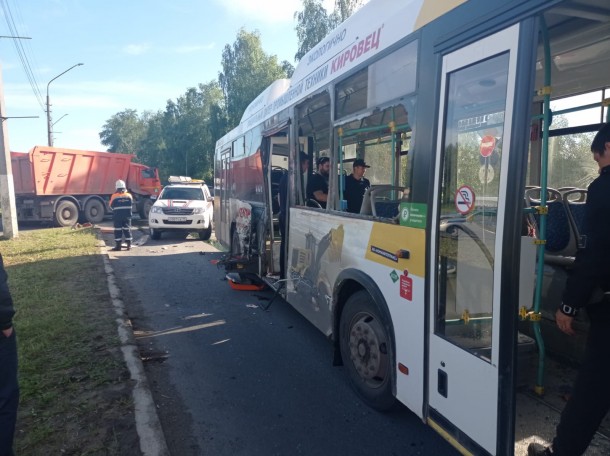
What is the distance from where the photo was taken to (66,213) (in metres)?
20.0

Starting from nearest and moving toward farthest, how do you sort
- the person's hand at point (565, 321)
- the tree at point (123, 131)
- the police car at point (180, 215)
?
the person's hand at point (565, 321) < the police car at point (180, 215) < the tree at point (123, 131)

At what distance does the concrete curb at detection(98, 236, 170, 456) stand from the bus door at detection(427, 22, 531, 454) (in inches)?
74.0

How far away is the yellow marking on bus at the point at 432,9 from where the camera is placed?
262cm

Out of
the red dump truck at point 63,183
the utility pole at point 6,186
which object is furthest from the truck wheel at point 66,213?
the utility pole at point 6,186

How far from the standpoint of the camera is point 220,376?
4.43 metres

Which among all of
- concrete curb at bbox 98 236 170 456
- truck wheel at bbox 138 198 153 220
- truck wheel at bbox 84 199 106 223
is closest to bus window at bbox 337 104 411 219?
concrete curb at bbox 98 236 170 456

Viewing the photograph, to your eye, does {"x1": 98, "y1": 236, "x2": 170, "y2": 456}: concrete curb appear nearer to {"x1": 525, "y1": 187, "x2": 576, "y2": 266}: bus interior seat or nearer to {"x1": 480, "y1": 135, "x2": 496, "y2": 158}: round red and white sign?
{"x1": 480, "y1": 135, "x2": 496, "y2": 158}: round red and white sign

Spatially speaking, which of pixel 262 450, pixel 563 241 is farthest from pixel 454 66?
pixel 262 450

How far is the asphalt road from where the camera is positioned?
3.29m

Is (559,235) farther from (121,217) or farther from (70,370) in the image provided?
(121,217)

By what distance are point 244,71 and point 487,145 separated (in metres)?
33.8

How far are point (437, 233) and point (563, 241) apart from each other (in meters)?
1.78

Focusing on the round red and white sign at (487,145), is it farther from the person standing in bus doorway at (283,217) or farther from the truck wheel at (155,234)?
the truck wheel at (155,234)

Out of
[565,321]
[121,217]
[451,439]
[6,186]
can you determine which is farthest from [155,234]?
[565,321]
